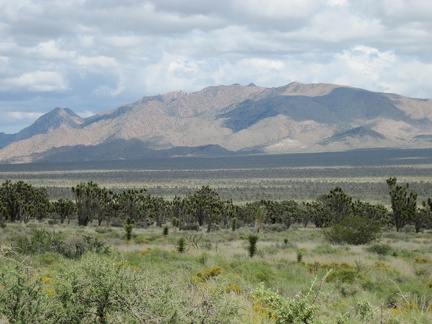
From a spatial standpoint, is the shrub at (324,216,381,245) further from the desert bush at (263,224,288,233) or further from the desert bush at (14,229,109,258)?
the desert bush at (263,224,288,233)

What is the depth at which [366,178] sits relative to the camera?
539 feet

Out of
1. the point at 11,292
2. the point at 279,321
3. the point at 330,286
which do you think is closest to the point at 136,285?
the point at 11,292

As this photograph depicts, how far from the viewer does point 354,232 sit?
34.9m

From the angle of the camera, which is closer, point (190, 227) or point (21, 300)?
point (21, 300)

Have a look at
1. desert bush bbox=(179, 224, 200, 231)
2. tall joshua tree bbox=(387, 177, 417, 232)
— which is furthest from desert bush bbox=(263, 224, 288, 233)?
tall joshua tree bbox=(387, 177, 417, 232)

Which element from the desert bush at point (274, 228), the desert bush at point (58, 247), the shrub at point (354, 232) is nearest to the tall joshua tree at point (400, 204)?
the desert bush at point (274, 228)

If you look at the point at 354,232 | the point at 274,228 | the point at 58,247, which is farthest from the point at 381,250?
the point at 274,228

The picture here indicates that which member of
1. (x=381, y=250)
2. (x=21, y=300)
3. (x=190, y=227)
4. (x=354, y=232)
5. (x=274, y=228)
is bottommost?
(x=274, y=228)

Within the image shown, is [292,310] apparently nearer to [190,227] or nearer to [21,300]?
[21,300]

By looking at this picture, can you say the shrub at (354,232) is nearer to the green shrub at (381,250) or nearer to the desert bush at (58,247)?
the green shrub at (381,250)

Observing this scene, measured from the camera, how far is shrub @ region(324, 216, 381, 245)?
34781 millimetres

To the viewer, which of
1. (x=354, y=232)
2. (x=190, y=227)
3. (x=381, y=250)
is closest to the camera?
(x=381, y=250)

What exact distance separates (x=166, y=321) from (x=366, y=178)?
164713 millimetres

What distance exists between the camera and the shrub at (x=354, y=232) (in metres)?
34.8
